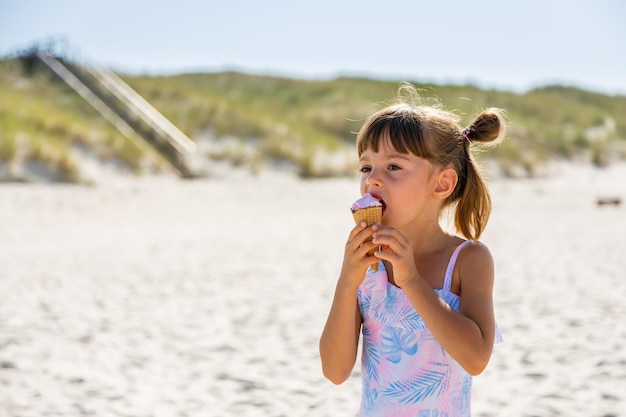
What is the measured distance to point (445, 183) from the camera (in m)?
1.88

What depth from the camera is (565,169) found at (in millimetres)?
28469

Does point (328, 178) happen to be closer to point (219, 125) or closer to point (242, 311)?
point (219, 125)

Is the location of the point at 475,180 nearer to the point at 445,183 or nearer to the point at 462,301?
the point at 445,183

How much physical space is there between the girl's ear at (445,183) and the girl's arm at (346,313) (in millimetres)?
322

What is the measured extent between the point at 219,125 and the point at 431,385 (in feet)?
76.6

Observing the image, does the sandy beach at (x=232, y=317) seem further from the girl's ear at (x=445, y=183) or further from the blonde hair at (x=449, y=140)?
the girl's ear at (x=445, y=183)

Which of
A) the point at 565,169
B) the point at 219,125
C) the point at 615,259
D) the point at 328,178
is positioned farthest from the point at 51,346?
the point at 565,169

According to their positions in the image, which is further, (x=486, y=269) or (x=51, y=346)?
(x=51, y=346)

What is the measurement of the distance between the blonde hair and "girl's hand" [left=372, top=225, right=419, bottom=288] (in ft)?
0.93

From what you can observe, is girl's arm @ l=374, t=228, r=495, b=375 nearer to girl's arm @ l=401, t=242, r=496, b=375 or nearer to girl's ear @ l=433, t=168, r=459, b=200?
girl's arm @ l=401, t=242, r=496, b=375

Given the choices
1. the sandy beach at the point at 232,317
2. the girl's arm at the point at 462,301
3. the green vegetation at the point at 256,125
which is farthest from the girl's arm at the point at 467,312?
the green vegetation at the point at 256,125

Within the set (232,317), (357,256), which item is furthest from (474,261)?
(232,317)

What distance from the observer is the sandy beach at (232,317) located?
12.6ft

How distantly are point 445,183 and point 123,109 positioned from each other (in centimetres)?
2399
